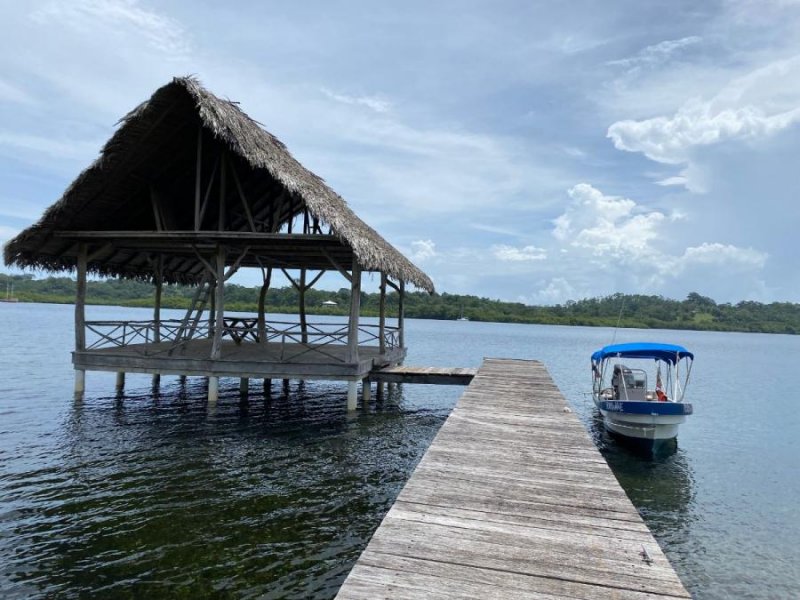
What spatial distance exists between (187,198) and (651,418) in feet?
40.5

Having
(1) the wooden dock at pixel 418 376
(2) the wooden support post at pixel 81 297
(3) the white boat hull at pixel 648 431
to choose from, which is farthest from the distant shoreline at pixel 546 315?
(3) the white boat hull at pixel 648 431

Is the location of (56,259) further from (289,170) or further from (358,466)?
(358,466)

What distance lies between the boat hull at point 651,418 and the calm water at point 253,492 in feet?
2.39

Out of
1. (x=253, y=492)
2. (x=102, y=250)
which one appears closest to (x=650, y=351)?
(x=253, y=492)

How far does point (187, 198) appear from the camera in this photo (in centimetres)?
1400

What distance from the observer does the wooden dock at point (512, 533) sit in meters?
2.88

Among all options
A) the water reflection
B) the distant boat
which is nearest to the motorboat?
the water reflection

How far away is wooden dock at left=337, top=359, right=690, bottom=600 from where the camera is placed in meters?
2.88

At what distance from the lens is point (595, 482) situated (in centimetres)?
479

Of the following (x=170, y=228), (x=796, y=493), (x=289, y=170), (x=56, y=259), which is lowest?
(x=796, y=493)

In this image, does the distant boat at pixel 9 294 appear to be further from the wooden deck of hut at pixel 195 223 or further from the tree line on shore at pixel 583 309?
the wooden deck of hut at pixel 195 223

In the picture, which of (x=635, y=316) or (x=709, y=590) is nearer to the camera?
(x=709, y=590)

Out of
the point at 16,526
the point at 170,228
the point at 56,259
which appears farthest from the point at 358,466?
the point at 56,259

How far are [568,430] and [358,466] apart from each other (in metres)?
3.74
